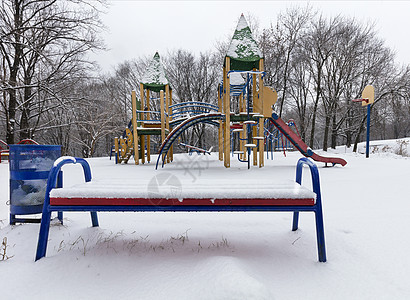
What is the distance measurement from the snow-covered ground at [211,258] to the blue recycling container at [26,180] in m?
0.17

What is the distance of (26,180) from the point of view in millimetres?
2213

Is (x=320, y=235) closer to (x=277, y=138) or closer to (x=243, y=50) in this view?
(x=243, y=50)

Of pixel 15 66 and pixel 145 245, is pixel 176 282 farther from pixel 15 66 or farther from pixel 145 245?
pixel 15 66

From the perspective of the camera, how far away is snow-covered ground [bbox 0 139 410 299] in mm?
1342

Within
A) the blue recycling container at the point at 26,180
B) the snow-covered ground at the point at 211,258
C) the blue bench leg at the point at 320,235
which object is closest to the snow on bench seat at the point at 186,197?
the blue bench leg at the point at 320,235

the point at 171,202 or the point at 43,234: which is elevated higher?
the point at 171,202

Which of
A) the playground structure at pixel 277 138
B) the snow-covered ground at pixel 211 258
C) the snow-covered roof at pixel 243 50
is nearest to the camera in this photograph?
the snow-covered ground at pixel 211 258

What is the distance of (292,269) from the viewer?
158cm

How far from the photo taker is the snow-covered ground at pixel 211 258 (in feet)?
4.40

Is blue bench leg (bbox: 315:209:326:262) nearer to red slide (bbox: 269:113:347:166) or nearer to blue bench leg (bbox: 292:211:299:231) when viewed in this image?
blue bench leg (bbox: 292:211:299:231)

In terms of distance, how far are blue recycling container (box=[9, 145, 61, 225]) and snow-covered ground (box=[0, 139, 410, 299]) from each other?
17 cm

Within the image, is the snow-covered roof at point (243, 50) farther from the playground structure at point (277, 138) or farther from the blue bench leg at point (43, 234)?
the blue bench leg at point (43, 234)

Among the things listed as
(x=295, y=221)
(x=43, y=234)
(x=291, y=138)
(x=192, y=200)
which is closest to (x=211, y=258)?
(x=192, y=200)

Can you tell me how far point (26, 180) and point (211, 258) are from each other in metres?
1.99
